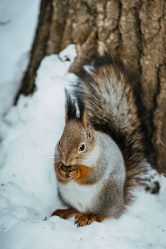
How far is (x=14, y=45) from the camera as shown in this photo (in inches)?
115

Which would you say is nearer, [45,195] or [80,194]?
[80,194]

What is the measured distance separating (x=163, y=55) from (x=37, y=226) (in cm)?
95

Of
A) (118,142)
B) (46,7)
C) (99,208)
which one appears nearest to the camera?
(99,208)

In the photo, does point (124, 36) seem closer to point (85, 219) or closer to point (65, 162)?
point (65, 162)

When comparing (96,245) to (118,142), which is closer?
(96,245)

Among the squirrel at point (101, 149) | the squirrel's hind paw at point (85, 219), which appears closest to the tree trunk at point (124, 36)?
the squirrel at point (101, 149)

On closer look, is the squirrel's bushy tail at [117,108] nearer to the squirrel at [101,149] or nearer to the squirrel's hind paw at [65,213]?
the squirrel at [101,149]

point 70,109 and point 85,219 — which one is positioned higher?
point 70,109

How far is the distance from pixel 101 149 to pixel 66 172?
0.61ft

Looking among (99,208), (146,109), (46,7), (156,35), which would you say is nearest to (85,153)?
(99,208)

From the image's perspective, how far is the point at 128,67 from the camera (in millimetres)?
2594

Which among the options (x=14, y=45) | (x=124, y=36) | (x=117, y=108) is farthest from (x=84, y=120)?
(x=14, y=45)

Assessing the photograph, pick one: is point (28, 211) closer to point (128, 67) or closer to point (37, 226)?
point (37, 226)

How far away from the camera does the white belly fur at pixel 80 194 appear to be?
7.64ft
